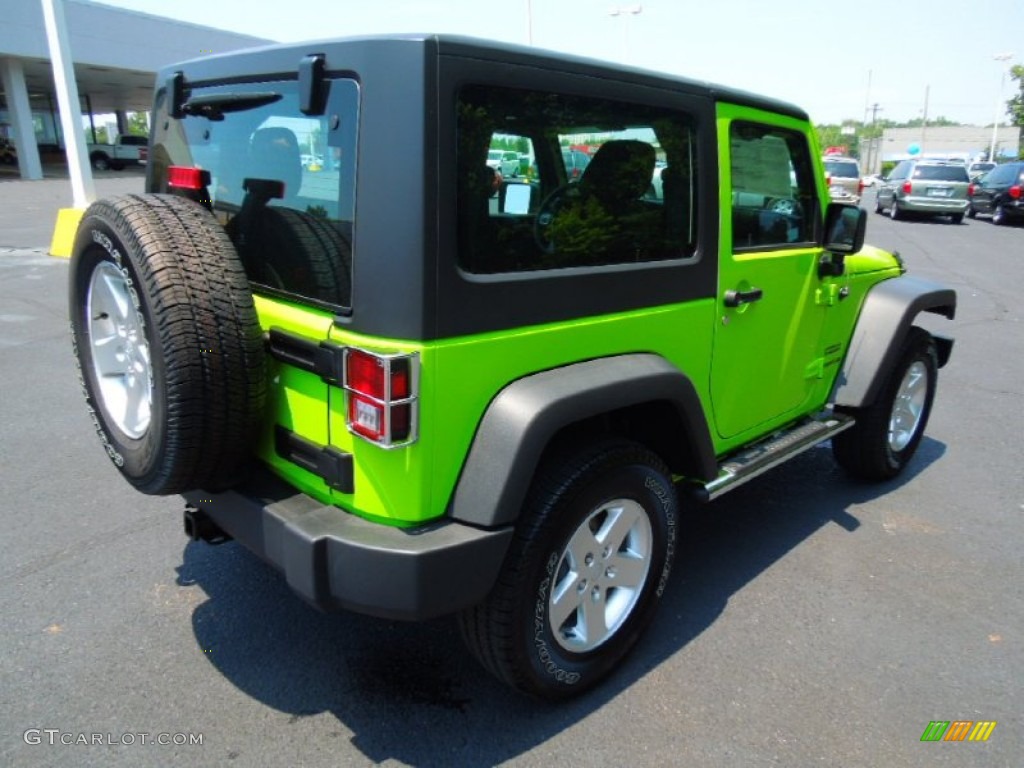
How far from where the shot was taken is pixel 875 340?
3799 mm

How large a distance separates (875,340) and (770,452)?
3.32ft

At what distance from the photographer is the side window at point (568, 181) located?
6.75 ft

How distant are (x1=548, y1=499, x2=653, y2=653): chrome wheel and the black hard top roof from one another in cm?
137

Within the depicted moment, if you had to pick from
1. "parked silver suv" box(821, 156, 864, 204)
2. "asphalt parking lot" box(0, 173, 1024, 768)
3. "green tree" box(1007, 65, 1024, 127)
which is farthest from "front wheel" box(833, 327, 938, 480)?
"green tree" box(1007, 65, 1024, 127)

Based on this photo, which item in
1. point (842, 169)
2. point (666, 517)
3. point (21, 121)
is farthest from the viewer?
point (21, 121)

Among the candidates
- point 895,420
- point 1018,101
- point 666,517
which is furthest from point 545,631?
point 1018,101

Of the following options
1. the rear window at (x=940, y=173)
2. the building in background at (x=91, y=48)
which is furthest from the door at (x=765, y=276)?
the building in background at (x=91, y=48)

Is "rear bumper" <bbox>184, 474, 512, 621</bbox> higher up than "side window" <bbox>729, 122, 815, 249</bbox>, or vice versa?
"side window" <bbox>729, 122, 815, 249</bbox>

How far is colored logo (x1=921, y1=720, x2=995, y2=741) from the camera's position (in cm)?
242

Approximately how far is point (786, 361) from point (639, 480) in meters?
1.25

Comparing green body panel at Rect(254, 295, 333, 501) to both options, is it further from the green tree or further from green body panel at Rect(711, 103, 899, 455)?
the green tree

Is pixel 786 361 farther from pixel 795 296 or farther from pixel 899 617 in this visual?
pixel 899 617

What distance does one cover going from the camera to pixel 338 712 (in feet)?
8.07

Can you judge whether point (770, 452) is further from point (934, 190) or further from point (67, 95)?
point (934, 190)
